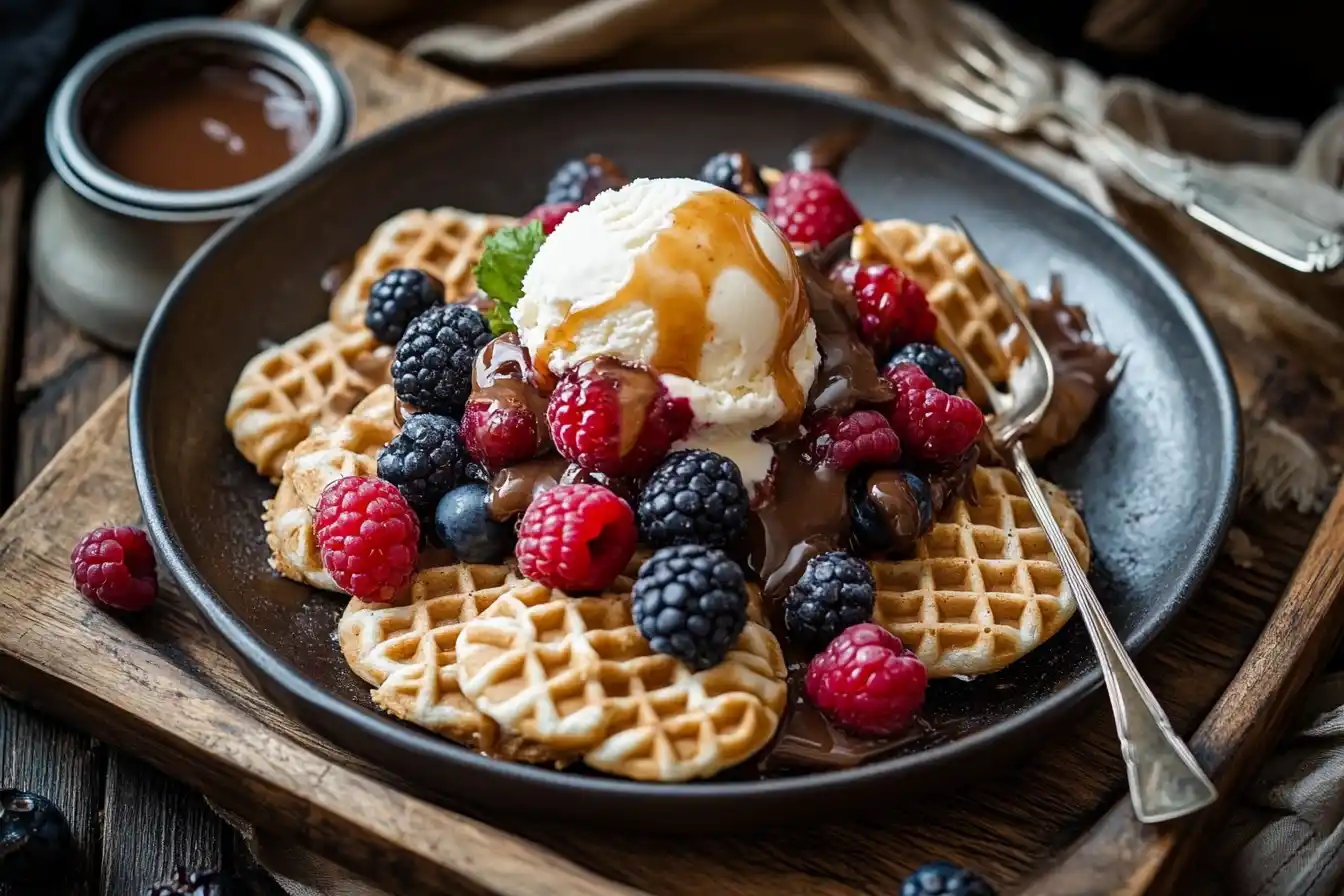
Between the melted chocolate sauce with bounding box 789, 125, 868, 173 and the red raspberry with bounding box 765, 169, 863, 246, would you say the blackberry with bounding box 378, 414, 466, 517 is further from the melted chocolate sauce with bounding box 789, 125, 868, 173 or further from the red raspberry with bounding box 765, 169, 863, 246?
the melted chocolate sauce with bounding box 789, 125, 868, 173

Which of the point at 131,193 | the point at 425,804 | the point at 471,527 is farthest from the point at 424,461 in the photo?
the point at 131,193

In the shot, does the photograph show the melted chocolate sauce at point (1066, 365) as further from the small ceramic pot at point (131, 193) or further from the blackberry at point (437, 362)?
the small ceramic pot at point (131, 193)

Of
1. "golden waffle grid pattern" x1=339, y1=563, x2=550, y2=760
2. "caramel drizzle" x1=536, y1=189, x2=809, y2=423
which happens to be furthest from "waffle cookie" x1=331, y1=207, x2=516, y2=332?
"golden waffle grid pattern" x1=339, y1=563, x2=550, y2=760

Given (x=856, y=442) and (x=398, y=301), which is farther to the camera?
(x=398, y=301)

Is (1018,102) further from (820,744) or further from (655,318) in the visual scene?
(820,744)

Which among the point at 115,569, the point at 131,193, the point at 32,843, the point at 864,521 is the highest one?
the point at 864,521

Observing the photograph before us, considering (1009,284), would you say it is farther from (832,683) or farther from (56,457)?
(56,457)

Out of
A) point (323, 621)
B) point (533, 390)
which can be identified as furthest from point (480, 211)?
point (323, 621)
